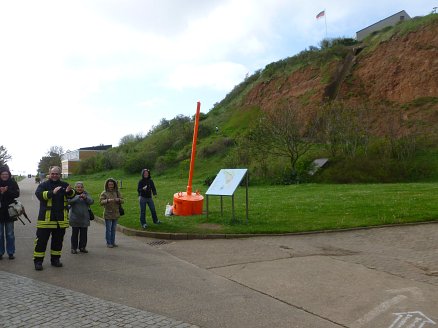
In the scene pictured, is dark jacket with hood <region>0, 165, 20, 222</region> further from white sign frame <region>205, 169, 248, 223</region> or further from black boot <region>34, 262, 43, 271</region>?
white sign frame <region>205, 169, 248, 223</region>

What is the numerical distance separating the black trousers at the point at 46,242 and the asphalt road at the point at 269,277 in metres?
0.26

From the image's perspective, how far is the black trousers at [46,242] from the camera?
301 inches

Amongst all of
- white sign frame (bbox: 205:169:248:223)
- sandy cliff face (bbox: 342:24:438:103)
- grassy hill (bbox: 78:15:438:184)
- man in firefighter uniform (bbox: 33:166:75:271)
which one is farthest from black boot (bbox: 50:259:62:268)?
sandy cliff face (bbox: 342:24:438:103)

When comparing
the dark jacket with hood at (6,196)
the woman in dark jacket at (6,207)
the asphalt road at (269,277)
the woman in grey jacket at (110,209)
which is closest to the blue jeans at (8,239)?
the woman in dark jacket at (6,207)

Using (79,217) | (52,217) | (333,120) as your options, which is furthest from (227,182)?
(333,120)

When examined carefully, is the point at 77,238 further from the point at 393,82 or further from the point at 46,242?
the point at 393,82

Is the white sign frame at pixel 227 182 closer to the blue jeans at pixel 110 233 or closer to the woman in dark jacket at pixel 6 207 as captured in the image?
the blue jeans at pixel 110 233

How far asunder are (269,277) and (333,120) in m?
26.0

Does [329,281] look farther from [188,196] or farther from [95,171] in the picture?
[95,171]

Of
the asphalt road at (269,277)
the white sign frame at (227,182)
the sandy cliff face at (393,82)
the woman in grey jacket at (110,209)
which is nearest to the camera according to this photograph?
the asphalt road at (269,277)

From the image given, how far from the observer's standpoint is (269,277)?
271 inches

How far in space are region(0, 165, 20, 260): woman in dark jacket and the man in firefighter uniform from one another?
1.02 metres

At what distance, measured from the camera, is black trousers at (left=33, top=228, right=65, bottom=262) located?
7.65m

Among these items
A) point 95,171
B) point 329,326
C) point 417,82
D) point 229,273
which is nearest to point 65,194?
point 229,273
